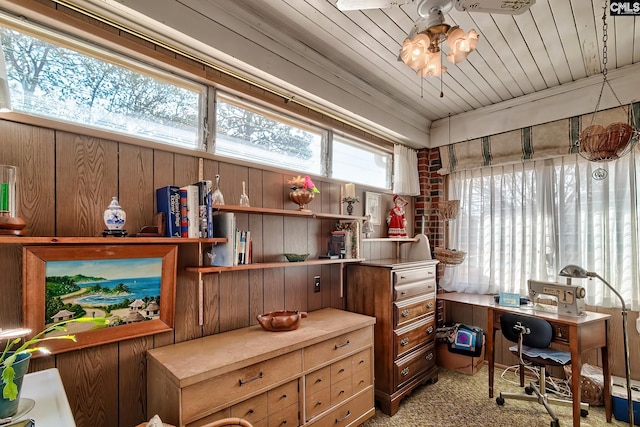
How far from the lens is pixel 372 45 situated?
2.21 meters

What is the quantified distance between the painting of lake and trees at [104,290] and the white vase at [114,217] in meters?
0.20

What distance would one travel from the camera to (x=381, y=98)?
9.70 feet

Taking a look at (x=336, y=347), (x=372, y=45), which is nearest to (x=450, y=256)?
(x=336, y=347)

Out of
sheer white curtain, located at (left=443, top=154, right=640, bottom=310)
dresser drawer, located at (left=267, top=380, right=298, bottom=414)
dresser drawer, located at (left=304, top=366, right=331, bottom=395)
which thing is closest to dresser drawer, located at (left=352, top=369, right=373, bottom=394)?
dresser drawer, located at (left=304, top=366, right=331, bottom=395)

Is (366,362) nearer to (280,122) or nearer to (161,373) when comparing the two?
(161,373)

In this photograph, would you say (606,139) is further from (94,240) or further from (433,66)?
(94,240)

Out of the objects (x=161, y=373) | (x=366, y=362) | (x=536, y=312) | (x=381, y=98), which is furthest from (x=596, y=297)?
(x=161, y=373)

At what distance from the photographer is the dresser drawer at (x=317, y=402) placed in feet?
6.24

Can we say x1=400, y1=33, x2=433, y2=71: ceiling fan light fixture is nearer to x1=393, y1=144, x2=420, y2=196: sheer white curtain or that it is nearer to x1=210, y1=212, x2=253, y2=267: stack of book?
x1=210, y1=212, x2=253, y2=267: stack of book

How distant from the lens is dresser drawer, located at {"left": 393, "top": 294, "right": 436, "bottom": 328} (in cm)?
255

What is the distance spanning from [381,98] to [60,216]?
258 cm

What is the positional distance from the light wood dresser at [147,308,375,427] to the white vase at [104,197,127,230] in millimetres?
699

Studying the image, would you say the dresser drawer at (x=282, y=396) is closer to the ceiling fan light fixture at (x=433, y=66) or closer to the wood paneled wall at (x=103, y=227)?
the wood paneled wall at (x=103, y=227)

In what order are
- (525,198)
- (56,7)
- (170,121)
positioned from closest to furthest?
1. (56,7)
2. (170,121)
3. (525,198)
